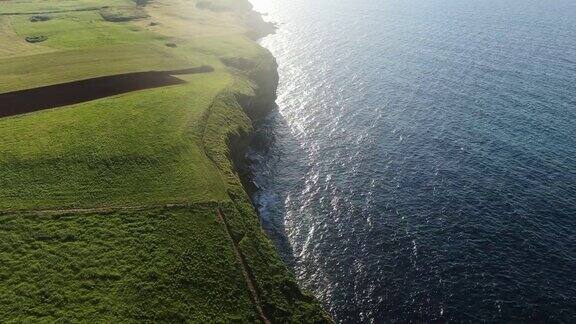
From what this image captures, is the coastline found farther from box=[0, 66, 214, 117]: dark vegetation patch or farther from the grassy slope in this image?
box=[0, 66, 214, 117]: dark vegetation patch

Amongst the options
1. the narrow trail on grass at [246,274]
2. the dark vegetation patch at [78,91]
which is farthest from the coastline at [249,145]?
the dark vegetation patch at [78,91]

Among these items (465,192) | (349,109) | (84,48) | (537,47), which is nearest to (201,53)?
(84,48)

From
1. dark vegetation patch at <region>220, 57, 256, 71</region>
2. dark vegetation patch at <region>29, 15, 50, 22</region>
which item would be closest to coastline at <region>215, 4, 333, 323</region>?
dark vegetation patch at <region>220, 57, 256, 71</region>

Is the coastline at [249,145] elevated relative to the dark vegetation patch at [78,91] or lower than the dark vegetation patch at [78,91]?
lower

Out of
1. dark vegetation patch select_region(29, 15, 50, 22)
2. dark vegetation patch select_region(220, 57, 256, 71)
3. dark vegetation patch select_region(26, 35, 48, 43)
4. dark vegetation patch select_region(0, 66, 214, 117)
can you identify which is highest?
dark vegetation patch select_region(0, 66, 214, 117)

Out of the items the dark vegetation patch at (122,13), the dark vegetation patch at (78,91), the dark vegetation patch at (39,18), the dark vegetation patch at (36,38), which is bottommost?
the dark vegetation patch at (39,18)

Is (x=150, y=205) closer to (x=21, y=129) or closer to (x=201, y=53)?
(x=21, y=129)

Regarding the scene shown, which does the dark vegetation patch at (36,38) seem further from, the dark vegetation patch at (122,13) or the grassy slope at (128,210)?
the dark vegetation patch at (122,13)
